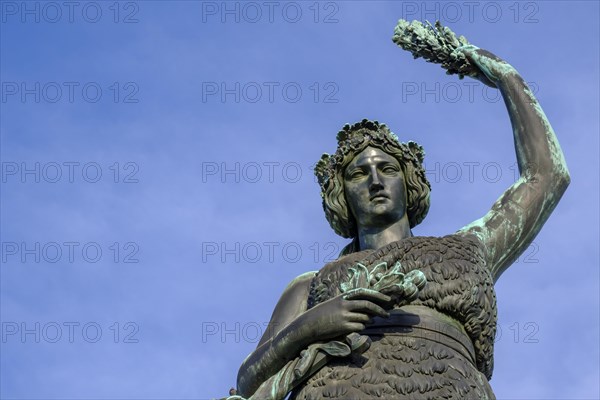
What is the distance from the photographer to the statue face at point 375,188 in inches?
605

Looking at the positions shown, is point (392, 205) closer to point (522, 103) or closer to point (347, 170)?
point (347, 170)

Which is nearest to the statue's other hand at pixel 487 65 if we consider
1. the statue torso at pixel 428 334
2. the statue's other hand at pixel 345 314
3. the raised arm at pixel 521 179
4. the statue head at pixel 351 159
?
the raised arm at pixel 521 179

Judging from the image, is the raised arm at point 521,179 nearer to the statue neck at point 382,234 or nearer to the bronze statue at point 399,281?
the bronze statue at point 399,281

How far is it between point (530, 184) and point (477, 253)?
51.2 inches

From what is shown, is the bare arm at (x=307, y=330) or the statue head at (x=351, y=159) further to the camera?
the statue head at (x=351, y=159)

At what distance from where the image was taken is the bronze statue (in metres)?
13.7

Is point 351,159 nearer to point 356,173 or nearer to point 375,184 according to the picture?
point 356,173

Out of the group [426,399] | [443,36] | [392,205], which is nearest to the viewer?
[426,399]

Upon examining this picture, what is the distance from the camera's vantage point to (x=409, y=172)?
51.5ft

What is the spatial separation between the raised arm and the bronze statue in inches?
0.5

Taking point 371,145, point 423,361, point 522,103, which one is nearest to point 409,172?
point 371,145

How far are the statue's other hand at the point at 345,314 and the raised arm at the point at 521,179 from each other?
1.83m

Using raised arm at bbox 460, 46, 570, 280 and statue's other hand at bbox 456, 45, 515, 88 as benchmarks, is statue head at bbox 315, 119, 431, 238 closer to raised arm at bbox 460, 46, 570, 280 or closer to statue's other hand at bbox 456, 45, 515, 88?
raised arm at bbox 460, 46, 570, 280

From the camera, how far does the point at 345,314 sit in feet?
44.9
